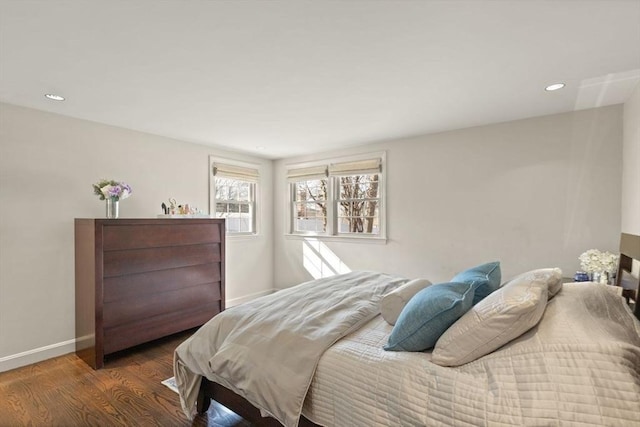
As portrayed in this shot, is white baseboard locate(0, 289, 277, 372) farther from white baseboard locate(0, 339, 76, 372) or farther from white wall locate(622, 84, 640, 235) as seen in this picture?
white wall locate(622, 84, 640, 235)

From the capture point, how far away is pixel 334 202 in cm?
469

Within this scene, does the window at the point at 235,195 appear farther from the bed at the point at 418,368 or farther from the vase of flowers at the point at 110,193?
the bed at the point at 418,368

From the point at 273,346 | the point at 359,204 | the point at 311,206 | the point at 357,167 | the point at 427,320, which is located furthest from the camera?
the point at 311,206

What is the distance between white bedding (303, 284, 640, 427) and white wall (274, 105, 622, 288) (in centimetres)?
183

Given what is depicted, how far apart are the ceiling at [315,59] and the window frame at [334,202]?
1096 mm

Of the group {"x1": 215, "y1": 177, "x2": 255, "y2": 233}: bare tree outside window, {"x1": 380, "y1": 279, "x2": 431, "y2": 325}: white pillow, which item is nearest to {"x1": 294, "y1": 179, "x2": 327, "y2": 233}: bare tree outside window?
{"x1": 215, "y1": 177, "x2": 255, "y2": 233}: bare tree outside window

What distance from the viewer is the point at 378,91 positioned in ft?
8.27

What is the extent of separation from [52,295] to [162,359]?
1.27m

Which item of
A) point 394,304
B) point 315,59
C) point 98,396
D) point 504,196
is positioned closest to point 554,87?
point 504,196

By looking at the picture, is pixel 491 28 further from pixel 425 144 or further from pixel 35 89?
pixel 35 89

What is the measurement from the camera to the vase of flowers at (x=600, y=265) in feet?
8.45

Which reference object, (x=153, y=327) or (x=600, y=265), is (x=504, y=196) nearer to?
(x=600, y=265)

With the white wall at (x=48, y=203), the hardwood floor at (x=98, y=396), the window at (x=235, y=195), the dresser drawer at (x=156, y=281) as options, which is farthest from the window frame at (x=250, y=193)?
the hardwood floor at (x=98, y=396)

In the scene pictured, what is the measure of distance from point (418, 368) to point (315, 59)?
6.11 ft
